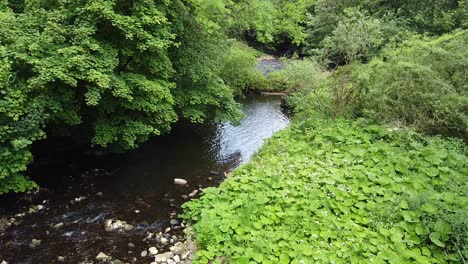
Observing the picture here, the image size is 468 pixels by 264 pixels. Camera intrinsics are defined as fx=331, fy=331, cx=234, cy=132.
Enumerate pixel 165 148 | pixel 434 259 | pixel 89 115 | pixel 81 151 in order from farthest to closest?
1. pixel 165 148
2. pixel 81 151
3. pixel 89 115
4. pixel 434 259

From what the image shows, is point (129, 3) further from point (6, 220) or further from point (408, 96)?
point (408, 96)

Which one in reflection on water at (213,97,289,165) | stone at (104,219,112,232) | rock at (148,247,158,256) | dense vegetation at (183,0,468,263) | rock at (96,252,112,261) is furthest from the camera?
reflection on water at (213,97,289,165)

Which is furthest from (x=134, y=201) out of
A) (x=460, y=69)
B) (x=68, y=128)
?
(x=460, y=69)

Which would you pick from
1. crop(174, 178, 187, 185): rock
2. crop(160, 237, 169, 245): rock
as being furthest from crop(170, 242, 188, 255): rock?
crop(174, 178, 187, 185): rock

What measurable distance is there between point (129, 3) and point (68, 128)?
5.03 meters

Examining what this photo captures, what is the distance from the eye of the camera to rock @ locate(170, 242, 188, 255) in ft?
24.6

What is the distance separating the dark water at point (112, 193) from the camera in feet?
25.6

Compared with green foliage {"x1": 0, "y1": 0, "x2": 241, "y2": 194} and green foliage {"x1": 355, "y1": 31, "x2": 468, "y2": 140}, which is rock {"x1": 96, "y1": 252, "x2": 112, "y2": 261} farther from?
green foliage {"x1": 355, "y1": 31, "x2": 468, "y2": 140}

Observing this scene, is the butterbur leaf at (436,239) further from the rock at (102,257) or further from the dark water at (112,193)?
the rock at (102,257)

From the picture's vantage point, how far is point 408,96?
397 inches

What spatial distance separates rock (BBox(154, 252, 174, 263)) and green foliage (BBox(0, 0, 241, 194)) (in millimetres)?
4085

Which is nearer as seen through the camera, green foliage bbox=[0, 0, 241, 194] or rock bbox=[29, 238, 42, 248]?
rock bbox=[29, 238, 42, 248]

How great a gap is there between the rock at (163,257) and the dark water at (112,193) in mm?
289

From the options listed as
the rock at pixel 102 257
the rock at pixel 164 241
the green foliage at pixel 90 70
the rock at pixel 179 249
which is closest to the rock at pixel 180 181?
the green foliage at pixel 90 70
